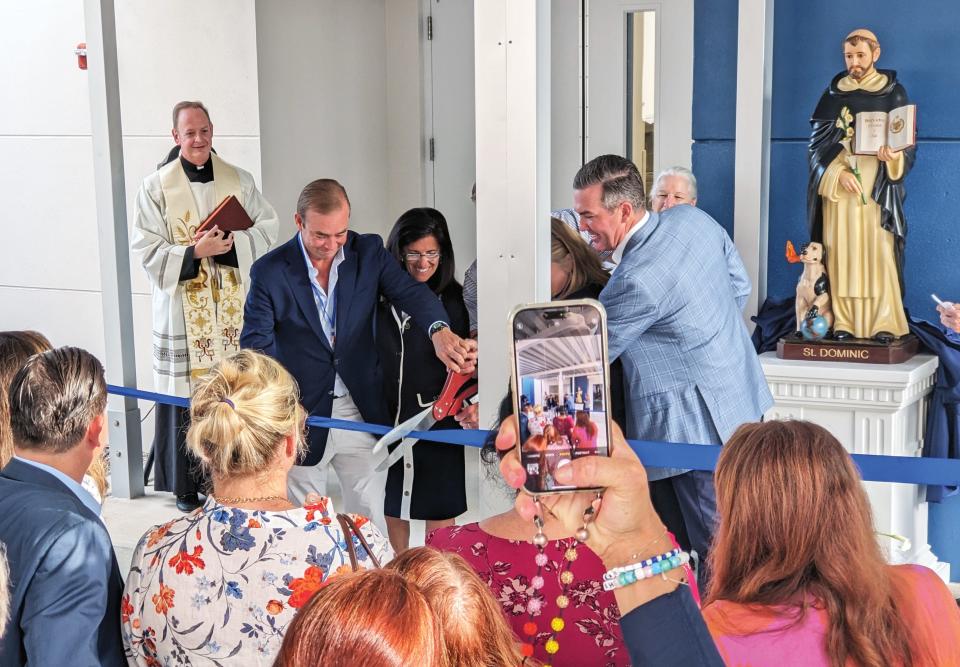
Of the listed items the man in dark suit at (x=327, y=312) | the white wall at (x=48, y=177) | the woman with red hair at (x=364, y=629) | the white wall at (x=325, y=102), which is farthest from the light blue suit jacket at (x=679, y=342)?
the white wall at (x=48, y=177)

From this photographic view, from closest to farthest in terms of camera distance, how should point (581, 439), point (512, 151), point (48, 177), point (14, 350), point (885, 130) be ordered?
point (581, 439) < point (14, 350) < point (512, 151) < point (885, 130) < point (48, 177)

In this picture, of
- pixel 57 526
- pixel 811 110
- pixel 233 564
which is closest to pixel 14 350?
pixel 57 526

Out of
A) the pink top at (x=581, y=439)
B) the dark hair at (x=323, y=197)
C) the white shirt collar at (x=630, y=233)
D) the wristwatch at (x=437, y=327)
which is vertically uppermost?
the dark hair at (x=323, y=197)

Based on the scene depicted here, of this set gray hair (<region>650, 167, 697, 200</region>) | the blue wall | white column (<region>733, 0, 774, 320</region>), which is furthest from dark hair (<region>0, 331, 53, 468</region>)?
the blue wall

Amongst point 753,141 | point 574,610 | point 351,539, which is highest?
point 753,141

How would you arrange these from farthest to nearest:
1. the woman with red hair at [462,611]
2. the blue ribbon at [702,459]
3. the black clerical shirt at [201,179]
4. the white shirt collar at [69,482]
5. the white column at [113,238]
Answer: the black clerical shirt at [201,179]
the white column at [113,238]
the blue ribbon at [702,459]
the white shirt collar at [69,482]
the woman with red hair at [462,611]

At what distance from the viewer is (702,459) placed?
2.93 meters

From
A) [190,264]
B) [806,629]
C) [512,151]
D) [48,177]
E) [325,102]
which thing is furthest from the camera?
[325,102]

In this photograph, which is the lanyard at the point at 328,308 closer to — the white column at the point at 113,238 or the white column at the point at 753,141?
the white column at the point at 113,238

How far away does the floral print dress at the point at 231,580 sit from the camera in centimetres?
189

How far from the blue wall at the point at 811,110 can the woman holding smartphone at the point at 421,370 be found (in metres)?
1.65

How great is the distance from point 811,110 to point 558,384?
3769mm

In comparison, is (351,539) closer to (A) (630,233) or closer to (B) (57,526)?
(B) (57,526)

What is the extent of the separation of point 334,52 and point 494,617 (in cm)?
604
